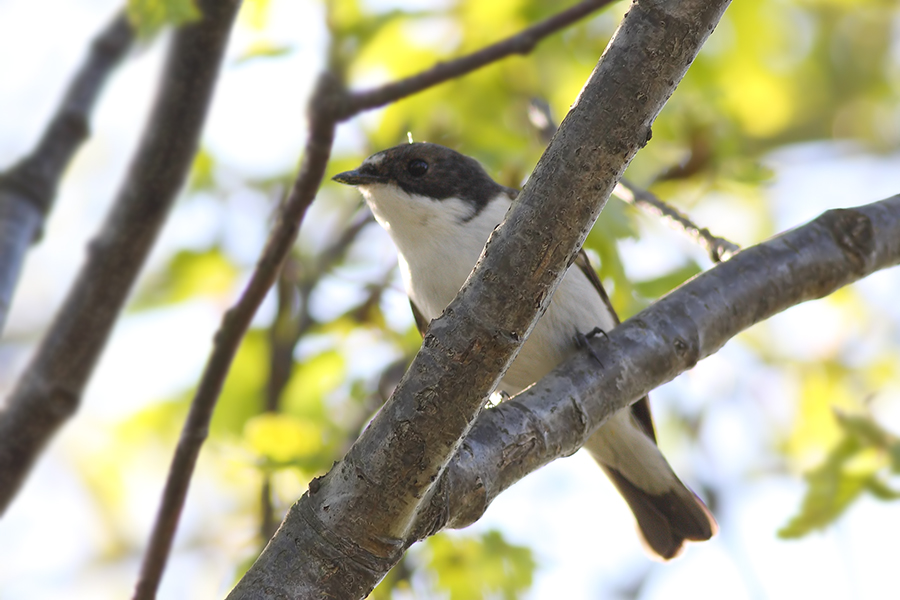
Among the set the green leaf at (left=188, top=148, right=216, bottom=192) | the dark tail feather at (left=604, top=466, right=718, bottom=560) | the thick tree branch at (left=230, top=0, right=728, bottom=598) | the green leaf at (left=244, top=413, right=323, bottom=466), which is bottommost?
the thick tree branch at (left=230, top=0, right=728, bottom=598)

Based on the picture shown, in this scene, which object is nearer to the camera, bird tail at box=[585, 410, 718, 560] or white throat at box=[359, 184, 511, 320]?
white throat at box=[359, 184, 511, 320]

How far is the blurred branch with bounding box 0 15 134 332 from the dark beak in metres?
1.32

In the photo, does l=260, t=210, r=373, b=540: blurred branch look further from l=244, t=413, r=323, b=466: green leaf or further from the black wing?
the black wing

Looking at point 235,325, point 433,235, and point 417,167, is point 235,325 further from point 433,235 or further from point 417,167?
point 417,167

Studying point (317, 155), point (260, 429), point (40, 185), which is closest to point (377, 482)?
point (317, 155)

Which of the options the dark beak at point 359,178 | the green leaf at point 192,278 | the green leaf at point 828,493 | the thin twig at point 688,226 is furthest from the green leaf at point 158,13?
the green leaf at point 828,493

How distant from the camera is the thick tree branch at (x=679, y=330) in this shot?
8.89 feet

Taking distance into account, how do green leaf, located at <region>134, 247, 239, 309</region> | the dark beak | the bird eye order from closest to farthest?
1. the dark beak
2. the bird eye
3. green leaf, located at <region>134, 247, 239, 309</region>

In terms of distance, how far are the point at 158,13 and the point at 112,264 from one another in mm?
1216

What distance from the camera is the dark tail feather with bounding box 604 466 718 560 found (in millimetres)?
4543

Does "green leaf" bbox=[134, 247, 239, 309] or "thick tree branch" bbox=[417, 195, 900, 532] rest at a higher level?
"green leaf" bbox=[134, 247, 239, 309]

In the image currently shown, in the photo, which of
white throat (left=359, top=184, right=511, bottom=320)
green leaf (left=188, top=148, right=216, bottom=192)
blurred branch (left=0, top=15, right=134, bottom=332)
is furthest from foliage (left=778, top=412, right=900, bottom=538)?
green leaf (left=188, top=148, right=216, bottom=192)

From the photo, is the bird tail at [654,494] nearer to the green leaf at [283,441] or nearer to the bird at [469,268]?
the bird at [469,268]

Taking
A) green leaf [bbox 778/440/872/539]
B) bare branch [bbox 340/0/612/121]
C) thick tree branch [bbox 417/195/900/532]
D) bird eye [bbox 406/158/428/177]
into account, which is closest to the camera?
thick tree branch [bbox 417/195/900/532]
